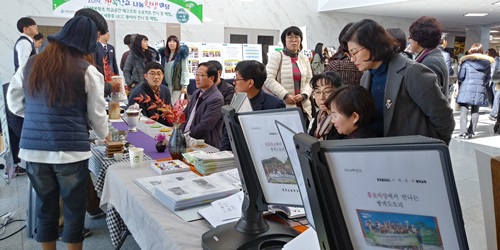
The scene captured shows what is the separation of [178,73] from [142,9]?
3114mm

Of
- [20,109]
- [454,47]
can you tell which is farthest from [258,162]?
[454,47]

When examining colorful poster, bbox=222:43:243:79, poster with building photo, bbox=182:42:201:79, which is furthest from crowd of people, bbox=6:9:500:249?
colorful poster, bbox=222:43:243:79

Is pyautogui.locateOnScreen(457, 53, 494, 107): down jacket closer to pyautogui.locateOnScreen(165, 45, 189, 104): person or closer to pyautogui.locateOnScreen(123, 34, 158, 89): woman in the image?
pyautogui.locateOnScreen(165, 45, 189, 104): person

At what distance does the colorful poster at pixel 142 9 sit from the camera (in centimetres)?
716

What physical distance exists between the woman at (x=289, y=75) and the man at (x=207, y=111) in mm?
892

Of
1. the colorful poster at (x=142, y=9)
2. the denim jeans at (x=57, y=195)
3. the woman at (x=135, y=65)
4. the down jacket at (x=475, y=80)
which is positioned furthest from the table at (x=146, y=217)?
the colorful poster at (x=142, y=9)

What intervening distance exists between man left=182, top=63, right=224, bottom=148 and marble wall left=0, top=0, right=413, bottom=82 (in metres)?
5.10

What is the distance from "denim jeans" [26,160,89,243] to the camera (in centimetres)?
186

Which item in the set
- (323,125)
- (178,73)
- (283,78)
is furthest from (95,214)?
(178,73)

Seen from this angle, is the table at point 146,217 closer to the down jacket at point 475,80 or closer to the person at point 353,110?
the person at point 353,110

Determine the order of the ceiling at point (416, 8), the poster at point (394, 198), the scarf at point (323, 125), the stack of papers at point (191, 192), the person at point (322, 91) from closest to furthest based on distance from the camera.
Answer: the poster at point (394, 198) < the stack of papers at point (191, 192) < the scarf at point (323, 125) < the person at point (322, 91) < the ceiling at point (416, 8)

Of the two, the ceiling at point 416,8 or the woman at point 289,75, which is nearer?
the woman at point 289,75

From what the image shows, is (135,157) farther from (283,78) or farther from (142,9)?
(142,9)

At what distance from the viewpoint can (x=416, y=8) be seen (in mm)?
9688
